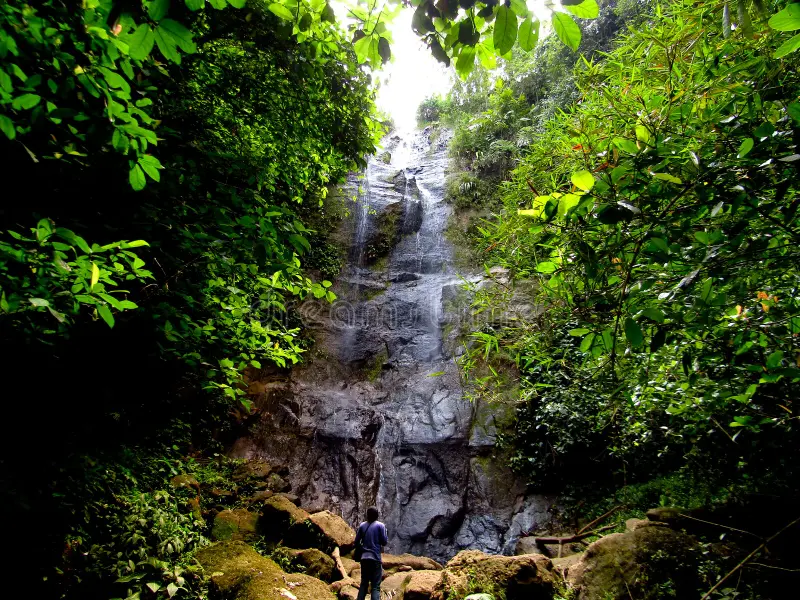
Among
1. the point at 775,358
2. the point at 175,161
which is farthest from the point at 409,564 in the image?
the point at 175,161

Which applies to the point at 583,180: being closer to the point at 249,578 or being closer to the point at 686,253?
the point at 686,253

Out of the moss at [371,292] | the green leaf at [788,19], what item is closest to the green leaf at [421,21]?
the green leaf at [788,19]

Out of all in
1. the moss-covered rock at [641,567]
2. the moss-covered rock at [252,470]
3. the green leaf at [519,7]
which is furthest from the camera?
the moss-covered rock at [252,470]

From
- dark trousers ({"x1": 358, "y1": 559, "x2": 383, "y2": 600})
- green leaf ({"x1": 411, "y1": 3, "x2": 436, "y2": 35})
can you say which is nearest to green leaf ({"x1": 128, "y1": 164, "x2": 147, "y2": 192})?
green leaf ({"x1": 411, "y1": 3, "x2": 436, "y2": 35})

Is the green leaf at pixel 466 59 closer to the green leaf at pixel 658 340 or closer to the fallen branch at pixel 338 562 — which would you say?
the green leaf at pixel 658 340

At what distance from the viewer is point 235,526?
18.6 feet

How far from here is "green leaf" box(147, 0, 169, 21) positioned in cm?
103

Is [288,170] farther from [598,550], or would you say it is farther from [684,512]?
[684,512]

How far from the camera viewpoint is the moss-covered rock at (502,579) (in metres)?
3.60

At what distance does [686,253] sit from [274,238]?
99.0 inches

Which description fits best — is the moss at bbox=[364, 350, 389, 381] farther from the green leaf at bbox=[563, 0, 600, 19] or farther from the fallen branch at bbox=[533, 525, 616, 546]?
the green leaf at bbox=[563, 0, 600, 19]

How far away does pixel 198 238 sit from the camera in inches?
118

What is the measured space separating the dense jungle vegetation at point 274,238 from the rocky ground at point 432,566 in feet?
1.41

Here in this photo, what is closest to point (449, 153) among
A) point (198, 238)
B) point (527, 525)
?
point (527, 525)
